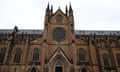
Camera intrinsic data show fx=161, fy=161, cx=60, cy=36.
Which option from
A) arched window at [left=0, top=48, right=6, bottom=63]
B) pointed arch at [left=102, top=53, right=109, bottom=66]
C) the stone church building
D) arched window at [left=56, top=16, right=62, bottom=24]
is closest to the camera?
the stone church building

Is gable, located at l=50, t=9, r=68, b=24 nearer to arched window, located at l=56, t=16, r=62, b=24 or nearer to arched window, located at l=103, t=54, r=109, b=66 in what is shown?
arched window, located at l=56, t=16, r=62, b=24

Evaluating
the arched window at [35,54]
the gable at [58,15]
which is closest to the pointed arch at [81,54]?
the gable at [58,15]

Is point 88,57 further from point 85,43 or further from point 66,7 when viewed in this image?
point 66,7

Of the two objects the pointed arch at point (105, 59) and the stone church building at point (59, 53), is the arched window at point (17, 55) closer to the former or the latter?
the stone church building at point (59, 53)

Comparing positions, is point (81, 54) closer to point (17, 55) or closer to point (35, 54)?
point (35, 54)

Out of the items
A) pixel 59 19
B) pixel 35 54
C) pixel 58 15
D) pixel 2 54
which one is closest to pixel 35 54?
pixel 35 54

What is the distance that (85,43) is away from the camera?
38.4m

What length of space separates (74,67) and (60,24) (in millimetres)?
12269

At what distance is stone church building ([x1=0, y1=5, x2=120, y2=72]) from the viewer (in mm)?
34531

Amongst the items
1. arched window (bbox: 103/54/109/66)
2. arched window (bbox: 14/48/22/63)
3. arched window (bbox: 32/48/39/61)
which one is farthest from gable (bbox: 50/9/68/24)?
arched window (bbox: 103/54/109/66)

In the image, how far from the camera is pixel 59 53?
35.1m

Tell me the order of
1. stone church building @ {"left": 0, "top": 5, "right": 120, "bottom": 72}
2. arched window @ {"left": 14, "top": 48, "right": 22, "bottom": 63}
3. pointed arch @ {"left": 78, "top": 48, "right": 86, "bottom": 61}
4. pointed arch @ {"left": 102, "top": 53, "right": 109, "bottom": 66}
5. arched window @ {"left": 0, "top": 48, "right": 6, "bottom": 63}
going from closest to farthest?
stone church building @ {"left": 0, "top": 5, "right": 120, "bottom": 72} < arched window @ {"left": 14, "top": 48, "right": 22, "bottom": 63} < pointed arch @ {"left": 78, "top": 48, "right": 86, "bottom": 61} < arched window @ {"left": 0, "top": 48, "right": 6, "bottom": 63} < pointed arch @ {"left": 102, "top": 53, "right": 109, "bottom": 66}

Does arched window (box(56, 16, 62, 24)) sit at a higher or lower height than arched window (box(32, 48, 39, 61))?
higher

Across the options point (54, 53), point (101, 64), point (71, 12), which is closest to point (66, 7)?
point (71, 12)
